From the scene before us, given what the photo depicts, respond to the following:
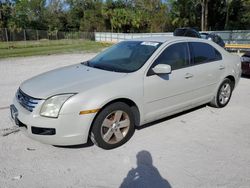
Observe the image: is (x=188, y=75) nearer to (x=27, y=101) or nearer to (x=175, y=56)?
(x=175, y=56)

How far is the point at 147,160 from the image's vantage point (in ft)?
11.6

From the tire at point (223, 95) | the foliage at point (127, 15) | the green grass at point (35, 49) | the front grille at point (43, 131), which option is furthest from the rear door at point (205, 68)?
the foliage at point (127, 15)

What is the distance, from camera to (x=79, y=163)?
345 centimetres

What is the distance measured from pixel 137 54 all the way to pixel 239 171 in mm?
2363

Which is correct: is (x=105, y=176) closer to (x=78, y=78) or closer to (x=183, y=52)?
(x=78, y=78)

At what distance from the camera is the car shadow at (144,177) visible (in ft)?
9.88

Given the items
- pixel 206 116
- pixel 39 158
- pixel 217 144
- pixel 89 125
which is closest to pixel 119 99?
pixel 89 125

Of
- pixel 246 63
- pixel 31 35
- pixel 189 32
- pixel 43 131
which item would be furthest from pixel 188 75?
pixel 31 35

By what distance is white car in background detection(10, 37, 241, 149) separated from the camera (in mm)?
3396

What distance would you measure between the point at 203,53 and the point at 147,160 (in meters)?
2.54

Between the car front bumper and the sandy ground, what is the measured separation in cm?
31

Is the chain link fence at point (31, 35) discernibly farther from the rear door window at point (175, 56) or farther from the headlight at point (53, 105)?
the headlight at point (53, 105)

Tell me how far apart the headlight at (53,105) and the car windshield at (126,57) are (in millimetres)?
1076

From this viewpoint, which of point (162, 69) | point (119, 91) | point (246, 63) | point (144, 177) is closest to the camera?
point (144, 177)
